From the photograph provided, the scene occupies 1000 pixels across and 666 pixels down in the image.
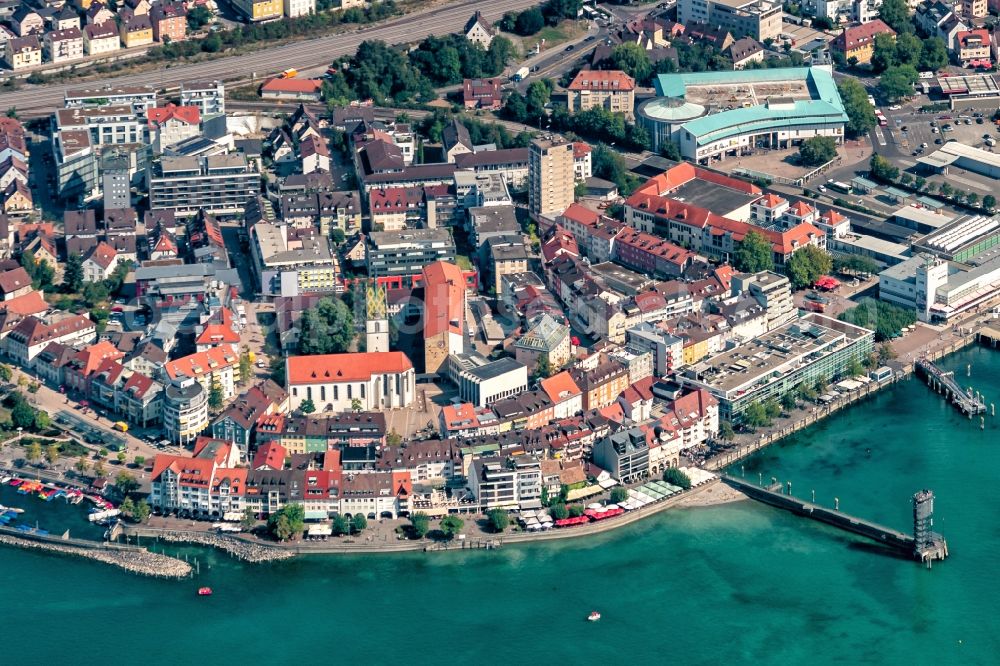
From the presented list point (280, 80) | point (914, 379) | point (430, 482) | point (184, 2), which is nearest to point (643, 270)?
point (914, 379)

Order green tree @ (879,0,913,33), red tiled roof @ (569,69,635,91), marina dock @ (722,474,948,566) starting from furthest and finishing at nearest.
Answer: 1. green tree @ (879,0,913,33)
2. red tiled roof @ (569,69,635,91)
3. marina dock @ (722,474,948,566)

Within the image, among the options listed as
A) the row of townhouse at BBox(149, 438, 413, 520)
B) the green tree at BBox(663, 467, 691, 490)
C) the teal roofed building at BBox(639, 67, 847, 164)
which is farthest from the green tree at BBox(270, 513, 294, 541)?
the teal roofed building at BBox(639, 67, 847, 164)

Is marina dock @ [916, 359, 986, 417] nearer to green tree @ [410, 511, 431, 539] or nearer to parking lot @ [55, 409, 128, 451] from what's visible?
green tree @ [410, 511, 431, 539]

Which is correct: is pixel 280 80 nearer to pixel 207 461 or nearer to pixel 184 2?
pixel 184 2

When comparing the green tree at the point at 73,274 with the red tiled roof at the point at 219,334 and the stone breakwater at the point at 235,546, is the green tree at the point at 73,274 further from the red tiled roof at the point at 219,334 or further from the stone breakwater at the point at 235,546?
the stone breakwater at the point at 235,546

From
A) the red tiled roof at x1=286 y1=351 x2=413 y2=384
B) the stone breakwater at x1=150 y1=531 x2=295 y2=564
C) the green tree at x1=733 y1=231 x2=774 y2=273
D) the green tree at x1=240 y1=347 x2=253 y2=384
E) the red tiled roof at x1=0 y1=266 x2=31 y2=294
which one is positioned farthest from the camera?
the green tree at x1=733 y1=231 x2=774 y2=273

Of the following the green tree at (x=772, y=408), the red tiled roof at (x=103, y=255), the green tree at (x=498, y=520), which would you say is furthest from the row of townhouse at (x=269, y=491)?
the red tiled roof at (x=103, y=255)

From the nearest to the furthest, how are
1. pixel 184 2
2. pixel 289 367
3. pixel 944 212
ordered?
pixel 289 367 → pixel 944 212 → pixel 184 2
